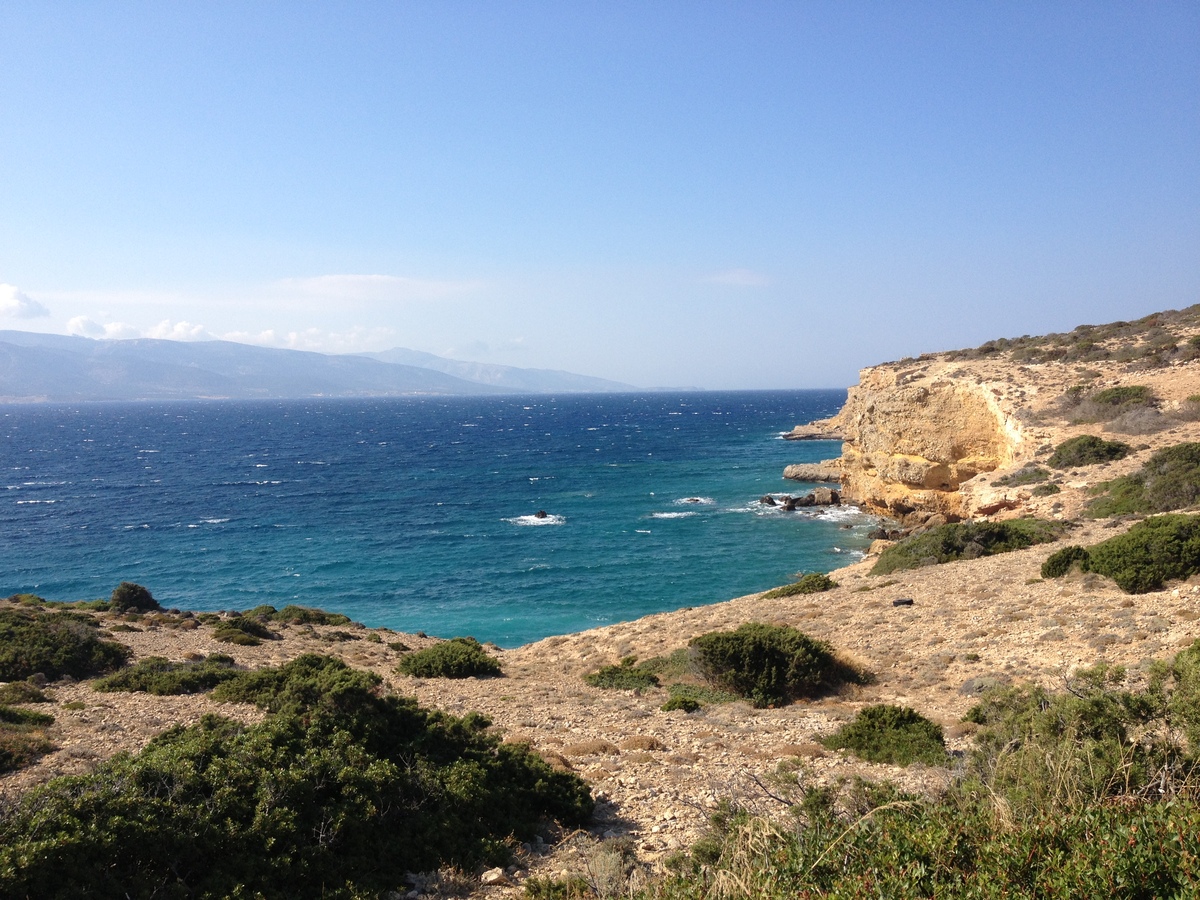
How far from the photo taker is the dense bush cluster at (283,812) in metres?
6.29

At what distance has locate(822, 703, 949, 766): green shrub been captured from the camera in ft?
33.9

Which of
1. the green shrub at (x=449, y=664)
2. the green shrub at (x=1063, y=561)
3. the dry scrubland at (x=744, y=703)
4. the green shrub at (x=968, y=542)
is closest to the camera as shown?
the dry scrubland at (x=744, y=703)

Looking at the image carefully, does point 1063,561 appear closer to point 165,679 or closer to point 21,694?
point 165,679

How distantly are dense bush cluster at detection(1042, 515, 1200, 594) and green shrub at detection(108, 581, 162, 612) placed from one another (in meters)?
34.6

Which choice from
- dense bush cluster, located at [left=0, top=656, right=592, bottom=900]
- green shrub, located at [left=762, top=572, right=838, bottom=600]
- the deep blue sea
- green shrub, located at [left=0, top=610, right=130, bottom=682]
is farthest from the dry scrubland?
the deep blue sea

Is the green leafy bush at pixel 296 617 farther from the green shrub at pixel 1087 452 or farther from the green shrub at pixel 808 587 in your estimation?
the green shrub at pixel 1087 452

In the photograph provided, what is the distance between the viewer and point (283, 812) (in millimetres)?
7320

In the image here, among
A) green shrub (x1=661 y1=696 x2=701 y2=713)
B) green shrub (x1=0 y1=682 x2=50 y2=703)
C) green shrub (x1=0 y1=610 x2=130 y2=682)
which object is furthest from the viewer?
green shrub (x1=0 y1=610 x2=130 y2=682)

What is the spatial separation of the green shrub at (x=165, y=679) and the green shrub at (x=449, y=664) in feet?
15.0

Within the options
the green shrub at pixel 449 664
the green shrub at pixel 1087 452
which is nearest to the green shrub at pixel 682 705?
the green shrub at pixel 449 664

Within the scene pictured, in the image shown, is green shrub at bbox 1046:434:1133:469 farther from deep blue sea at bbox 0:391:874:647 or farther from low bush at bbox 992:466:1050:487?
deep blue sea at bbox 0:391:874:647

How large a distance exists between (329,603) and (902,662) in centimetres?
3194

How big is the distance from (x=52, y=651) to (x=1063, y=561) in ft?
87.2

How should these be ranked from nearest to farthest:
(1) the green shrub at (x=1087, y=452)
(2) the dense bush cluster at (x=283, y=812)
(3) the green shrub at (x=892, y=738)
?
(2) the dense bush cluster at (x=283, y=812), (3) the green shrub at (x=892, y=738), (1) the green shrub at (x=1087, y=452)
